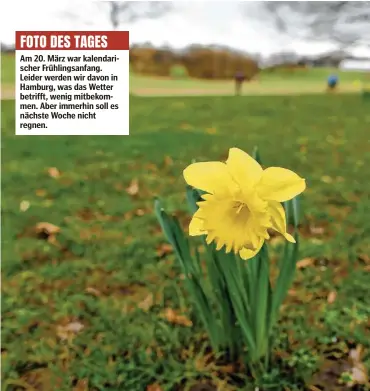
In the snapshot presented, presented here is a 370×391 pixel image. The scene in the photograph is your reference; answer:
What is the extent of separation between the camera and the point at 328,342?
53.2 inches

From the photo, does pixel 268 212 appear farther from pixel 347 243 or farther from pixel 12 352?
pixel 347 243

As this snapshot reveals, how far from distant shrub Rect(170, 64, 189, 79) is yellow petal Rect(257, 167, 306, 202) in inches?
47.5

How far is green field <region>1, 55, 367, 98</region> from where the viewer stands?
2043 mm

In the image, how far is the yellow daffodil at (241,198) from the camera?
0.90 metres

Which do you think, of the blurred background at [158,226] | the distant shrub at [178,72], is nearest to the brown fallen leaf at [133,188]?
the blurred background at [158,226]

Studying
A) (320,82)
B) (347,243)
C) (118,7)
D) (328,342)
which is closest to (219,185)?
(328,342)

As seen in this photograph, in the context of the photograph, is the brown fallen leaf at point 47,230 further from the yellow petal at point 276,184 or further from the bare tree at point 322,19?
the yellow petal at point 276,184

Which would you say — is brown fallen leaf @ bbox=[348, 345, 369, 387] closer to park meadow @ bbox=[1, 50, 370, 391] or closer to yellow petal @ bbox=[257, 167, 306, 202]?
park meadow @ bbox=[1, 50, 370, 391]

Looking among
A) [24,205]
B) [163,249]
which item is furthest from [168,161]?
[163,249]

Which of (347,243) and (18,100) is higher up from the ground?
(18,100)

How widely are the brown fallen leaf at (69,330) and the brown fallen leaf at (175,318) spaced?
21 cm

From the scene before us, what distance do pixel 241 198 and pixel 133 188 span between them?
55.6 inches

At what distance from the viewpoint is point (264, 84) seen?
232cm

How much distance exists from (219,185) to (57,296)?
829mm
